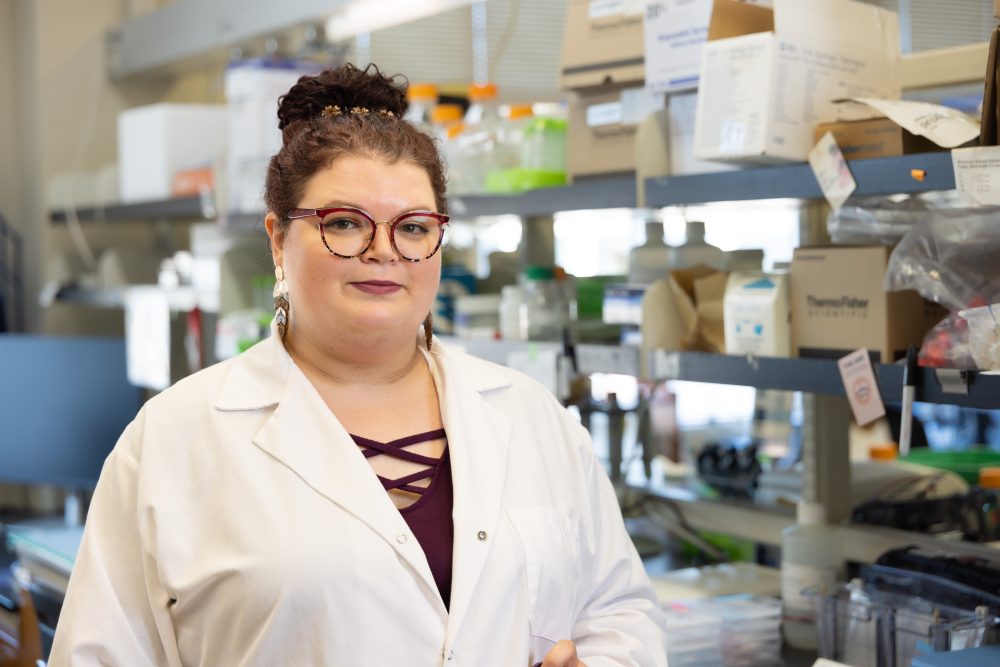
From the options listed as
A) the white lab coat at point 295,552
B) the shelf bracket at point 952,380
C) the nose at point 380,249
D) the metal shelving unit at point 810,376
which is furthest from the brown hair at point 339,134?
the shelf bracket at point 952,380

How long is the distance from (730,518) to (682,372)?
0.85 meters

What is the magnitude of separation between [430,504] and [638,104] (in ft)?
3.33

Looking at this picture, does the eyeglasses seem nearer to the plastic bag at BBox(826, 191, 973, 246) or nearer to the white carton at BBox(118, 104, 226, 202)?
the plastic bag at BBox(826, 191, 973, 246)

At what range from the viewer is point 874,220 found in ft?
6.42

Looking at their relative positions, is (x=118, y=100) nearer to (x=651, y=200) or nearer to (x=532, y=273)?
(x=532, y=273)

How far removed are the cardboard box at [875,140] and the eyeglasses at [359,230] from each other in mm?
669

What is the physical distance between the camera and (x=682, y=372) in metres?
2.10

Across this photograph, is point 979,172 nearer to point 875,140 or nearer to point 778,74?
point 875,140

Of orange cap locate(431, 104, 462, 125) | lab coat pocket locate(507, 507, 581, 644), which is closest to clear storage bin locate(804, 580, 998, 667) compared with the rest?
lab coat pocket locate(507, 507, 581, 644)

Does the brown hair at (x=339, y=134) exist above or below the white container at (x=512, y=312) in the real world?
above

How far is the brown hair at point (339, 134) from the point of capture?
169cm

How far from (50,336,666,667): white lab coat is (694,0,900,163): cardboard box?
25.1 inches

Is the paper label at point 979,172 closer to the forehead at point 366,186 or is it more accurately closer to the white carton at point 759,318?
the white carton at point 759,318

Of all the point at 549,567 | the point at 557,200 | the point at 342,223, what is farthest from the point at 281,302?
the point at 557,200
